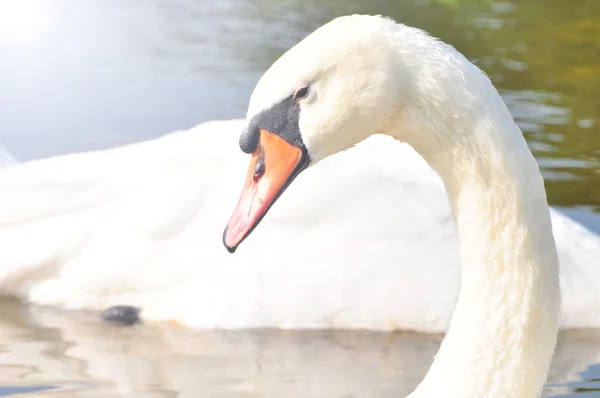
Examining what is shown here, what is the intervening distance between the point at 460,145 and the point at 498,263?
0.31m

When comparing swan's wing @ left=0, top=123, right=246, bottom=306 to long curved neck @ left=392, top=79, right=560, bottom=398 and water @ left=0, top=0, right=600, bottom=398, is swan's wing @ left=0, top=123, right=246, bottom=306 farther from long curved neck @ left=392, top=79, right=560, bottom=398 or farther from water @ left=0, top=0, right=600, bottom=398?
long curved neck @ left=392, top=79, right=560, bottom=398

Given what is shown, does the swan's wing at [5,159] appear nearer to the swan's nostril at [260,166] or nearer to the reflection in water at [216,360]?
the reflection in water at [216,360]

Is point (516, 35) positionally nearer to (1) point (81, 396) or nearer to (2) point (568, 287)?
(2) point (568, 287)

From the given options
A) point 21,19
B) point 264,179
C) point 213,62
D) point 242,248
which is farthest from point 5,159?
point 21,19

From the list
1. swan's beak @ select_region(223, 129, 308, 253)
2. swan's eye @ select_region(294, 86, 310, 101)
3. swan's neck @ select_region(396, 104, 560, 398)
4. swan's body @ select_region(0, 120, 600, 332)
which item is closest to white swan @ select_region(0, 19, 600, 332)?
swan's body @ select_region(0, 120, 600, 332)

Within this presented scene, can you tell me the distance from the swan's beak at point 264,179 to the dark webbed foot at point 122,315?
2030 mm

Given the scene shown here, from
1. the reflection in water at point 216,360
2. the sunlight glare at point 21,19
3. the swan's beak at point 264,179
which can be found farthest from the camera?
the sunlight glare at point 21,19

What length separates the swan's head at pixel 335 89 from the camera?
302 cm

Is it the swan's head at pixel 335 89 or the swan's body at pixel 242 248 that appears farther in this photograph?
the swan's body at pixel 242 248

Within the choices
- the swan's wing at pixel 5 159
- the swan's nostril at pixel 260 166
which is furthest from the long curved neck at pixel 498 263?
the swan's wing at pixel 5 159

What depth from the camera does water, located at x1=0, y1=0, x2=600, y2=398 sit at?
185 inches

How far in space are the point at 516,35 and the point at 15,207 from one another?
6.36m

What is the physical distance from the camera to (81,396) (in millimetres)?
4441

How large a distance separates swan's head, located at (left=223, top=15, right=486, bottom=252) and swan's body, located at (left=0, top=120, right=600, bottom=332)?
189 cm
